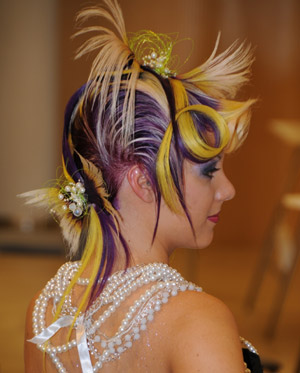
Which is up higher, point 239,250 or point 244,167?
point 244,167

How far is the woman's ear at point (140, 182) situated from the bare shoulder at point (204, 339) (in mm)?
172

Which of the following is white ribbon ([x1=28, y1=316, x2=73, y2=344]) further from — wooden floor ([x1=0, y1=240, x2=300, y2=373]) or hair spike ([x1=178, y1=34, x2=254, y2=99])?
wooden floor ([x1=0, y1=240, x2=300, y2=373])

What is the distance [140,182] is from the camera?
104 cm

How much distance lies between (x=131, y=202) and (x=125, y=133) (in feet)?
0.35

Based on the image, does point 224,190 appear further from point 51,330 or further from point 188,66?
point 188,66

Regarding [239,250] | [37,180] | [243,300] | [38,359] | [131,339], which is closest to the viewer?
[131,339]

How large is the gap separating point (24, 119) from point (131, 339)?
5845mm

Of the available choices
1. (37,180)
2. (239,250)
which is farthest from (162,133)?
(37,180)

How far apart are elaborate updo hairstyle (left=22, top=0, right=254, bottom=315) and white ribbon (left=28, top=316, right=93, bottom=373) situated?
0.10 ft

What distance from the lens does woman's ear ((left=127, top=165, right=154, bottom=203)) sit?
40.6 inches

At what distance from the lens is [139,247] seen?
107 centimetres

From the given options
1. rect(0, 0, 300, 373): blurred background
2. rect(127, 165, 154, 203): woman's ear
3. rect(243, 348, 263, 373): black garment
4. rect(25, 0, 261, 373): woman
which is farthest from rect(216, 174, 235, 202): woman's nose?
rect(0, 0, 300, 373): blurred background

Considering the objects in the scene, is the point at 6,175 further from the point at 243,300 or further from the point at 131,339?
the point at 131,339

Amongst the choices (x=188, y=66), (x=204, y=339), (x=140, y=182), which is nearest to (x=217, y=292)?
(x=188, y=66)
